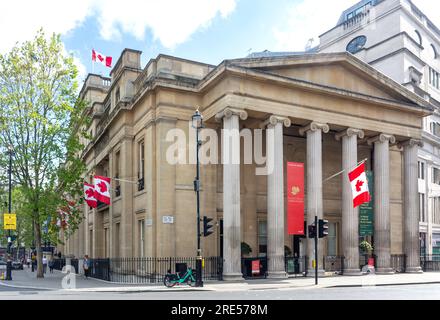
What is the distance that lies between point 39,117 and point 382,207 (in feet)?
75.9

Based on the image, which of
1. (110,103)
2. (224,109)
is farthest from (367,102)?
(110,103)

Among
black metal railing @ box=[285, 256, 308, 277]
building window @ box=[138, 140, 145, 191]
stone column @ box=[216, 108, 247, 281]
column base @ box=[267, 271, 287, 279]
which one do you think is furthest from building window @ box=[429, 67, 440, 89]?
column base @ box=[267, 271, 287, 279]

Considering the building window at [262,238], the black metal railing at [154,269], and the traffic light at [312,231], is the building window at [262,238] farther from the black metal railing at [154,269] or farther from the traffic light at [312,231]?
the traffic light at [312,231]

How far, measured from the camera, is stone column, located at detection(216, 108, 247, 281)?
25141 millimetres

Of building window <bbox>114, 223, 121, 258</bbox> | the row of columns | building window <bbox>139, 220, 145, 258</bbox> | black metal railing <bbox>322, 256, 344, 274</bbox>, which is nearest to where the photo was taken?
the row of columns

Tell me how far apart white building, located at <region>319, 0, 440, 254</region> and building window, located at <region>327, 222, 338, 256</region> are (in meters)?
17.0

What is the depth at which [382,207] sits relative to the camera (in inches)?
1259

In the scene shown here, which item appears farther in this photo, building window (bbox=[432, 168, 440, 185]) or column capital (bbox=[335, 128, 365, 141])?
building window (bbox=[432, 168, 440, 185])

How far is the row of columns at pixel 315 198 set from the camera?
25.6m

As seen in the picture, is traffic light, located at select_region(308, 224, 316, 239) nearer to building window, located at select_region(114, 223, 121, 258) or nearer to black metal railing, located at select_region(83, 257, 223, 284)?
black metal railing, located at select_region(83, 257, 223, 284)

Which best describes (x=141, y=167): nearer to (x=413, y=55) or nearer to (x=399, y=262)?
(x=399, y=262)

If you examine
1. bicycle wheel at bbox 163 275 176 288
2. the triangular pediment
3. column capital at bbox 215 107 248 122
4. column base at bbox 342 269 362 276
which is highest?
the triangular pediment

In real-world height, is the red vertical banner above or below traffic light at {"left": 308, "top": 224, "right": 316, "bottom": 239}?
above
